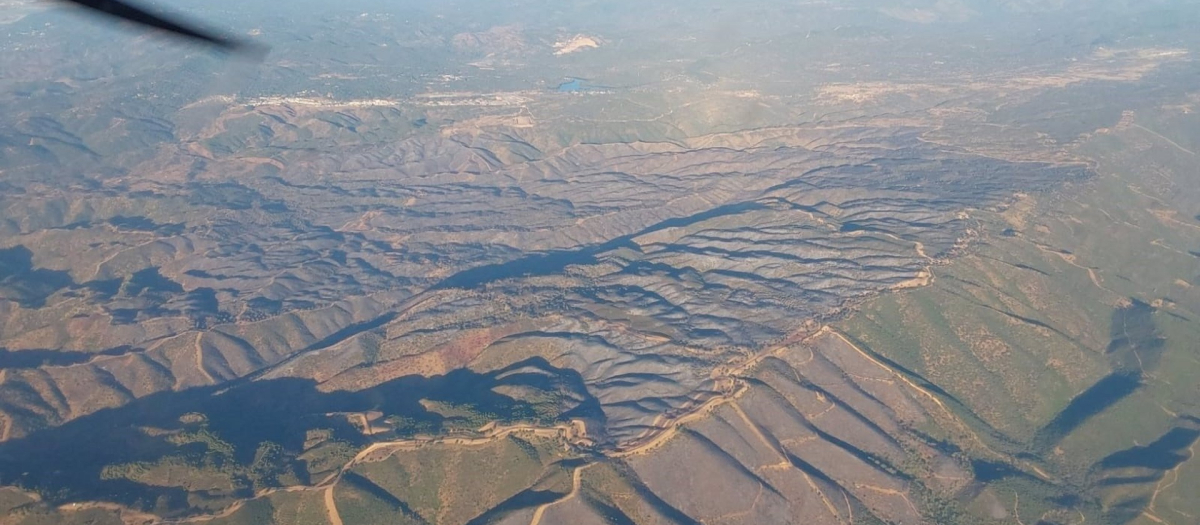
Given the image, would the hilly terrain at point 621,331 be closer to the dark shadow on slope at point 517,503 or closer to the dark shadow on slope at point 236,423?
the dark shadow on slope at point 517,503

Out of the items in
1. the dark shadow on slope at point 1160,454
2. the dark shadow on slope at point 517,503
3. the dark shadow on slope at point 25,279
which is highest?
the dark shadow on slope at point 25,279

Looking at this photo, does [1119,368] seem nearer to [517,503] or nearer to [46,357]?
A: [517,503]

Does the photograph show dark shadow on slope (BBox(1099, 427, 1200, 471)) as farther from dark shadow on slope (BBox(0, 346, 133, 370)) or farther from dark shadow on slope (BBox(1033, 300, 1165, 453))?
dark shadow on slope (BBox(0, 346, 133, 370))

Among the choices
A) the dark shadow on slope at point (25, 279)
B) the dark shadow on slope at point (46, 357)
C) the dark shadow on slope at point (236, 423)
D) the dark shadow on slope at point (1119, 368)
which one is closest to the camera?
the dark shadow on slope at point (236, 423)

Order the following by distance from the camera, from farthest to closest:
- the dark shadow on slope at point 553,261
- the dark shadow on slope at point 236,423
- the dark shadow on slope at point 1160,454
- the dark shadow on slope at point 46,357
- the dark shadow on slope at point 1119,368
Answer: the dark shadow on slope at point 553,261, the dark shadow on slope at point 46,357, the dark shadow on slope at point 1119,368, the dark shadow on slope at point 1160,454, the dark shadow on slope at point 236,423

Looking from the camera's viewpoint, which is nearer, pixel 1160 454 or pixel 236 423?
pixel 1160 454

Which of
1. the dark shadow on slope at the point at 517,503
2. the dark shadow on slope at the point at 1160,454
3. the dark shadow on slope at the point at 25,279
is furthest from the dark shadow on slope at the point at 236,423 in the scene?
the dark shadow on slope at the point at 1160,454

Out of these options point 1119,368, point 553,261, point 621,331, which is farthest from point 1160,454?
point 553,261

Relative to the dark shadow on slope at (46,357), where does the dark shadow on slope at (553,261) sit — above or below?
above

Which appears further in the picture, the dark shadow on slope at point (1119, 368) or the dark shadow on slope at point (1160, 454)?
the dark shadow on slope at point (1119, 368)
